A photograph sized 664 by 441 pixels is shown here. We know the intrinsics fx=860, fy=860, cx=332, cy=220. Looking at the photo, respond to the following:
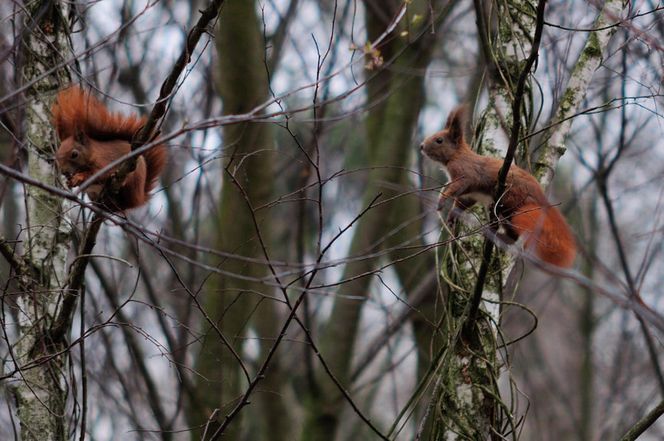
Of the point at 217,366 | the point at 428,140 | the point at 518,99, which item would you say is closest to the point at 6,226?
the point at 217,366

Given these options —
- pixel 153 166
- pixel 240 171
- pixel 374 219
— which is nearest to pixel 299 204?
pixel 374 219

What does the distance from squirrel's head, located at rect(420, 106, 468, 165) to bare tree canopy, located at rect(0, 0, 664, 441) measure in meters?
0.01

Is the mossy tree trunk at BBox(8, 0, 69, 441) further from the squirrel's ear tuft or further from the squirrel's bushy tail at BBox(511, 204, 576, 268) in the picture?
the squirrel's bushy tail at BBox(511, 204, 576, 268)

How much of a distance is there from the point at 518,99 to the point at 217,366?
269 cm

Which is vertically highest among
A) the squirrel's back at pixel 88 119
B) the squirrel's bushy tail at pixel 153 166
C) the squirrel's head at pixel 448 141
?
the squirrel's back at pixel 88 119

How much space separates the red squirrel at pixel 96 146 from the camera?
378 cm

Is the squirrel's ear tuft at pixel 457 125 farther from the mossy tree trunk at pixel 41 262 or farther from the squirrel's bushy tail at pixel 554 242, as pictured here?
the mossy tree trunk at pixel 41 262

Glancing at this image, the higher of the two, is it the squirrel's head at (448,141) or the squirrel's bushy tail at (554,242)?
the squirrel's head at (448,141)

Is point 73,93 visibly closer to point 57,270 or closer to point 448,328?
point 57,270

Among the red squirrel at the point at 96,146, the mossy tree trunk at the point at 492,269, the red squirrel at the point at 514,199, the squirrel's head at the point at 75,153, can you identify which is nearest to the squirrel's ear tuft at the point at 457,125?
the red squirrel at the point at 514,199

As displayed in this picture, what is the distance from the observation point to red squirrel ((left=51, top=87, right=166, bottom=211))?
3.78 meters

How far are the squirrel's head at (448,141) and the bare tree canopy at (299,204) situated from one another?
0.4 inches

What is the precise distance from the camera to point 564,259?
370cm

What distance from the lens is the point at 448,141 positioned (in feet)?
13.3
